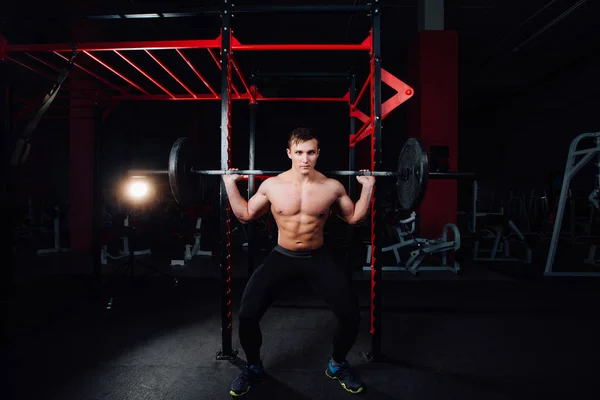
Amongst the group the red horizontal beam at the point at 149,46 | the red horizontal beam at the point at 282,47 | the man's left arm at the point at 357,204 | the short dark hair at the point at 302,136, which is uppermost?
the red horizontal beam at the point at 149,46

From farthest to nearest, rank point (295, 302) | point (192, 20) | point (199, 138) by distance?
point (199, 138)
point (192, 20)
point (295, 302)

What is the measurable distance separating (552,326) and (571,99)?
6.61 m

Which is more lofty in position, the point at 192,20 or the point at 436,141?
the point at 192,20

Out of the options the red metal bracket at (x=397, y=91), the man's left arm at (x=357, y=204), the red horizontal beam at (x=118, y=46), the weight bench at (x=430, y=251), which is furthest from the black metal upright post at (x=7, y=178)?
the weight bench at (x=430, y=251)

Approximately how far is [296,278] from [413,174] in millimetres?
840

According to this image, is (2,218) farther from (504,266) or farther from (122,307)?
(504,266)

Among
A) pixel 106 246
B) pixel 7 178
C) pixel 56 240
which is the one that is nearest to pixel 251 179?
pixel 7 178

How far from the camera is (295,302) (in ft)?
9.37

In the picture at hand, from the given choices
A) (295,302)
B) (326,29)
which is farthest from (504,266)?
(326,29)

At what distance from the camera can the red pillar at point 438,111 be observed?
13.8ft

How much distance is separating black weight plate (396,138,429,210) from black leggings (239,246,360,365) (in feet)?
1.89

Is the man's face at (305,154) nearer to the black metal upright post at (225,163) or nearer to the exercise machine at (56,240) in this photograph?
the black metal upright post at (225,163)

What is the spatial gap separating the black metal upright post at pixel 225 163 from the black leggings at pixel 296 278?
309 mm

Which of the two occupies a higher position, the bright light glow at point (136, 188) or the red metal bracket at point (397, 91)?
the red metal bracket at point (397, 91)
